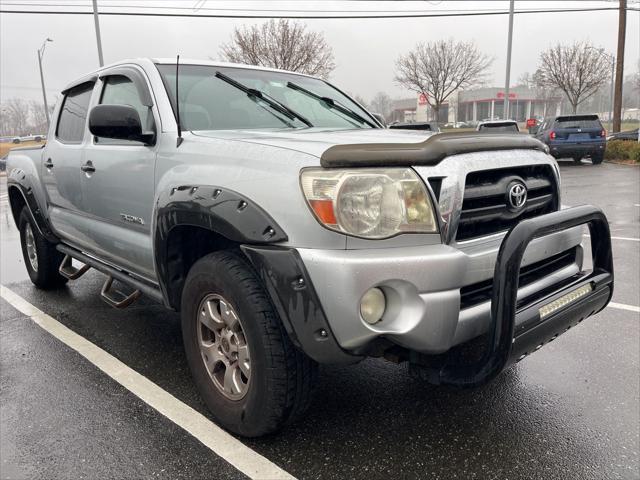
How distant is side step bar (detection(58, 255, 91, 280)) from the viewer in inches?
171

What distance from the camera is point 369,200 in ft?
6.79

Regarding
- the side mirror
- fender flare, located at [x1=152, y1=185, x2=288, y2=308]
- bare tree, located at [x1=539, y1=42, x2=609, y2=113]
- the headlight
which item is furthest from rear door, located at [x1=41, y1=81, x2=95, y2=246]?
bare tree, located at [x1=539, y1=42, x2=609, y2=113]

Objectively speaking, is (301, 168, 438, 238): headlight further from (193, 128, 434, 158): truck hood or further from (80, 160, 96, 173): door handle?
(80, 160, 96, 173): door handle

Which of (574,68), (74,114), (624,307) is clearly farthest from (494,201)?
(574,68)

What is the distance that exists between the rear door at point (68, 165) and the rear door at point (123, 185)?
0.22 m

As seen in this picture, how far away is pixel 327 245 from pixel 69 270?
344 centimetres

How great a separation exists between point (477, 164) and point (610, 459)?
57.9 inches

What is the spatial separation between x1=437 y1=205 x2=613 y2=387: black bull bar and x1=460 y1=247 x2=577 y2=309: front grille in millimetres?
121

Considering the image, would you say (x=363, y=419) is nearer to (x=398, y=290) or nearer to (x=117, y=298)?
(x=398, y=290)

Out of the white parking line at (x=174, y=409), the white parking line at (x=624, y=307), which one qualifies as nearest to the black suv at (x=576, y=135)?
the white parking line at (x=624, y=307)

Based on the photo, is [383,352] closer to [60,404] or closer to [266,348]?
[266,348]

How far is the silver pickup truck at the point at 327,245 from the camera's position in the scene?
2041mm

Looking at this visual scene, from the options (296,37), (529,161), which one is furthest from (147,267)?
(296,37)

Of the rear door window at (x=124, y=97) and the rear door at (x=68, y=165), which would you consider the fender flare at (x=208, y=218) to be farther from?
the rear door at (x=68, y=165)
